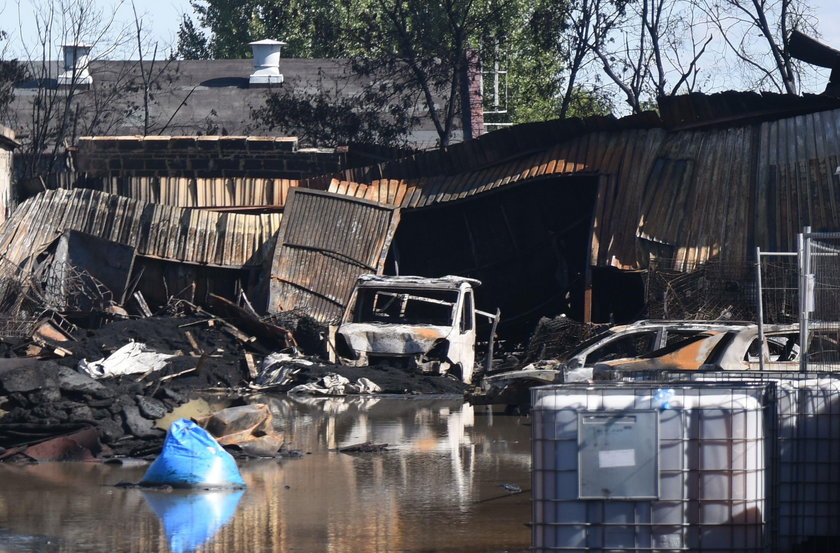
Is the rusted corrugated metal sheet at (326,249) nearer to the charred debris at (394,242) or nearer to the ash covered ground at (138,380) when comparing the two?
the charred debris at (394,242)

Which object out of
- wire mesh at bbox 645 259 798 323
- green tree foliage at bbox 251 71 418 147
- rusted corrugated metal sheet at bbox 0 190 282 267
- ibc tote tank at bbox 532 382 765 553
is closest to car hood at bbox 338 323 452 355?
wire mesh at bbox 645 259 798 323

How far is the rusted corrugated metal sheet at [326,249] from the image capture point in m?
22.7

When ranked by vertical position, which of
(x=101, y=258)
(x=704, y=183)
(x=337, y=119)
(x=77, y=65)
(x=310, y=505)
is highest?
(x=77, y=65)

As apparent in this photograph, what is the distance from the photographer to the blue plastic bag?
32.8 feet

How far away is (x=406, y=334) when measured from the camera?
60.2ft

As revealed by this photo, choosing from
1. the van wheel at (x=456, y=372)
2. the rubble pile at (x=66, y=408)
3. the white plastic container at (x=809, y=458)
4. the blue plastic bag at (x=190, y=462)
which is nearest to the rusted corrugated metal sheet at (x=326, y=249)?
the van wheel at (x=456, y=372)

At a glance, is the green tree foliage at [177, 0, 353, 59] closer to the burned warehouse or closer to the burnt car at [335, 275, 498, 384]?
the burned warehouse

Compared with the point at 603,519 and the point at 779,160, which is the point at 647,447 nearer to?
the point at 603,519

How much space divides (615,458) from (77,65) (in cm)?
3253

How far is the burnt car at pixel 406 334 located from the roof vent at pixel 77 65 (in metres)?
18.5

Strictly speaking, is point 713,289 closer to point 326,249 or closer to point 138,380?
point 326,249

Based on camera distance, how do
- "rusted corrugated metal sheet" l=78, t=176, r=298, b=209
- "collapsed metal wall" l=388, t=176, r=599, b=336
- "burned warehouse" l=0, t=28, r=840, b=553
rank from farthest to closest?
"rusted corrugated metal sheet" l=78, t=176, r=298, b=209 < "collapsed metal wall" l=388, t=176, r=599, b=336 < "burned warehouse" l=0, t=28, r=840, b=553

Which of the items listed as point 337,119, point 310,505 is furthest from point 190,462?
point 337,119

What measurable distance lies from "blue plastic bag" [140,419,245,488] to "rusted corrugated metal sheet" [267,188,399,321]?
40.7ft
